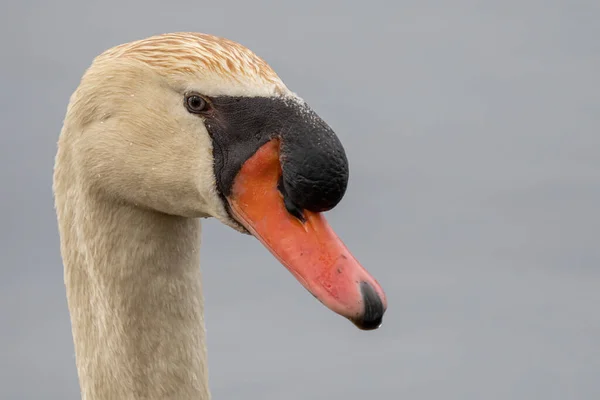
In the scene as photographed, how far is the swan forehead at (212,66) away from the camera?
140 inches

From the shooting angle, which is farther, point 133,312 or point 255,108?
point 133,312

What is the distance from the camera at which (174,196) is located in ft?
12.1

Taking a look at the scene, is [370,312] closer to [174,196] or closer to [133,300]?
[174,196]

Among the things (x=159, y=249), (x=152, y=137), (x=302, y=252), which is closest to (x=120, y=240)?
(x=159, y=249)

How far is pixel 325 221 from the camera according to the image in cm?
357

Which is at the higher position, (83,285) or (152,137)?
(152,137)

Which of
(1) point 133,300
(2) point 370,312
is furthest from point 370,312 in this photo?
(1) point 133,300

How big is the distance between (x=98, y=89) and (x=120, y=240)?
43cm

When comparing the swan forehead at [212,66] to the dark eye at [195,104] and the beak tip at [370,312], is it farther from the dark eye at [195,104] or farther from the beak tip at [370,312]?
the beak tip at [370,312]

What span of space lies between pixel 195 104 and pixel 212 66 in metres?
0.11

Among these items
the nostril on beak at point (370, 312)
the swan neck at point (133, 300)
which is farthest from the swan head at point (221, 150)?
the swan neck at point (133, 300)

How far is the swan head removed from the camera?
3441 mm

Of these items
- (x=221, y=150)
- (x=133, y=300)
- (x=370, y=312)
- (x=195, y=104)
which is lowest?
(x=133, y=300)

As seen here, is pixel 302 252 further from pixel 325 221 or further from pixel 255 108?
pixel 255 108
